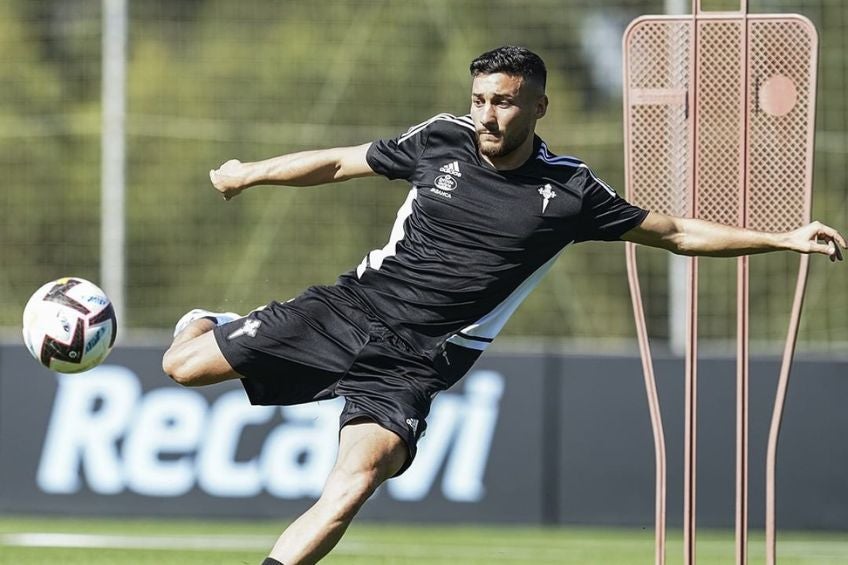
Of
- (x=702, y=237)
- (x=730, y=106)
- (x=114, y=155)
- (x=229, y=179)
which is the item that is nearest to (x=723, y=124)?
(x=730, y=106)

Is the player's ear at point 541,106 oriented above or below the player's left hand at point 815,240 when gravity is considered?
above

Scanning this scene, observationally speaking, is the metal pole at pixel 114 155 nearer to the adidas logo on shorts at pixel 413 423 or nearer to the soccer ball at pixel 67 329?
the soccer ball at pixel 67 329

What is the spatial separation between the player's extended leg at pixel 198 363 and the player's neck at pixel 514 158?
1.48 meters

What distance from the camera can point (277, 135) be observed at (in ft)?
61.5

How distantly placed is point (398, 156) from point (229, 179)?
0.77 metres

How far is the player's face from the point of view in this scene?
6.84 metres

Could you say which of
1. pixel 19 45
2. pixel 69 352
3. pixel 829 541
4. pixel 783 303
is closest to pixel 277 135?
pixel 19 45

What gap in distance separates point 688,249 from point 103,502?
716 centimetres

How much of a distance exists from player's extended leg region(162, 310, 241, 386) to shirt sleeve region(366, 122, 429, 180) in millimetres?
1080

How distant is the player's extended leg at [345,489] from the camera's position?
637 centimetres

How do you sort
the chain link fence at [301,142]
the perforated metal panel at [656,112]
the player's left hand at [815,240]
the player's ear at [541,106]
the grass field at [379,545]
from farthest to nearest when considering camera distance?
the chain link fence at [301,142]
the grass field at [379,545]
the perforated metal panel at [656,112]
the player's ear at [541,106]
the player's left hand at [815,240]

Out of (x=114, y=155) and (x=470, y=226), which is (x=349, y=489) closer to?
(x=470, y=226)

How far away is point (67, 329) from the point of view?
741 cm

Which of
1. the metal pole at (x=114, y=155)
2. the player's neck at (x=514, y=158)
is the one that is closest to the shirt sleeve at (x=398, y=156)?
the player's neck at (x=514, y=158)
